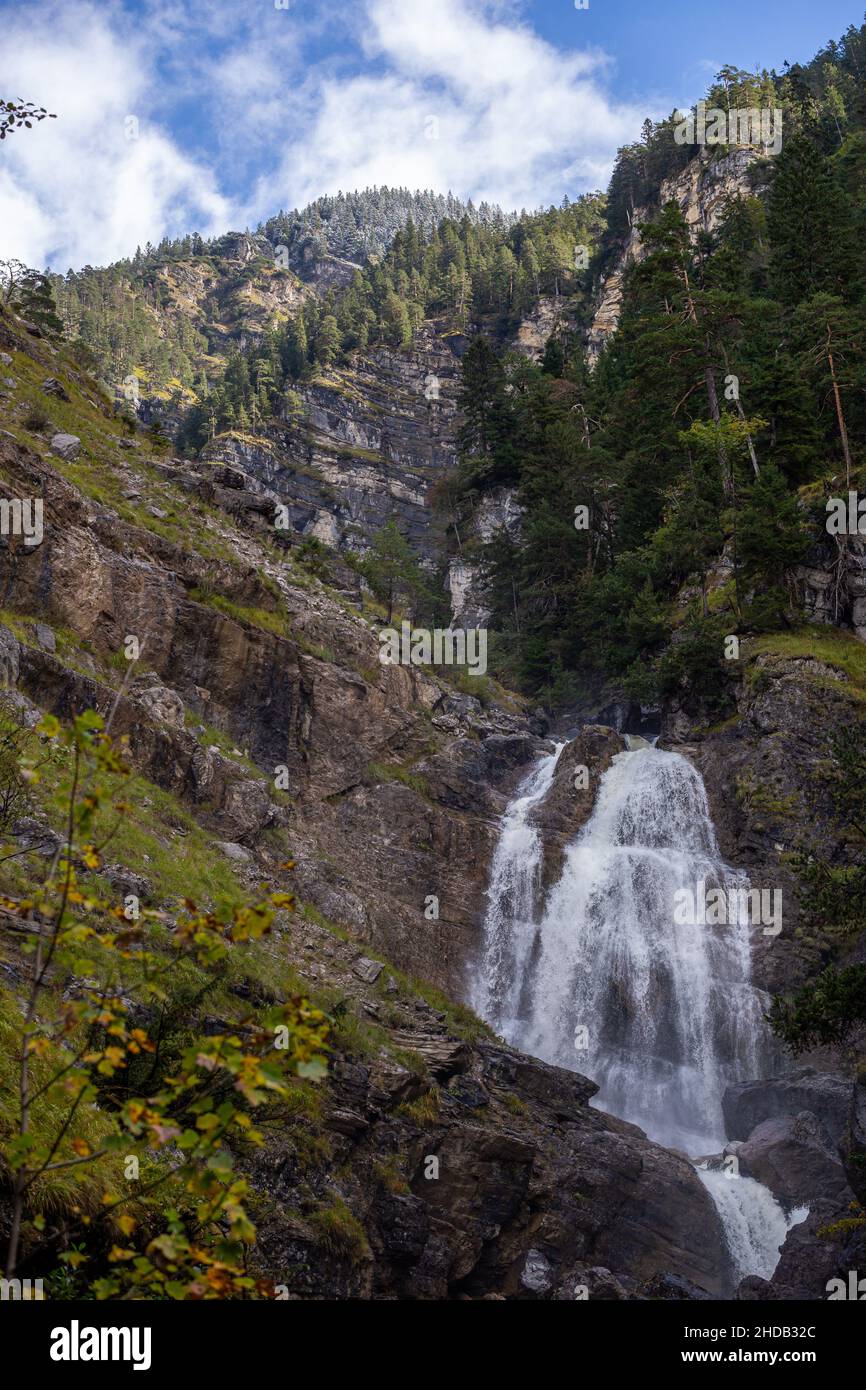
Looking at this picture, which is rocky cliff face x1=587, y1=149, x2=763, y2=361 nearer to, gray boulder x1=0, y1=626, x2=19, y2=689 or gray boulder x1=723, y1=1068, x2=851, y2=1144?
gray boulder x1=723, y1=1068, x2=851, y2=1144

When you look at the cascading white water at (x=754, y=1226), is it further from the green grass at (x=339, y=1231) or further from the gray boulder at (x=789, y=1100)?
the green grass at (x=339, y=1231)

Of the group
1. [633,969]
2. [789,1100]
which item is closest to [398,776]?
[633,969]

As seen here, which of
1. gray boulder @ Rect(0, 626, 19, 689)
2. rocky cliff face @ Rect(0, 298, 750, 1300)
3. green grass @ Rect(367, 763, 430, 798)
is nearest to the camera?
rocky cliff face @ Rect(0, 298, 750, 1300)

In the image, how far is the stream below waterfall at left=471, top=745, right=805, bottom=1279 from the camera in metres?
27.7

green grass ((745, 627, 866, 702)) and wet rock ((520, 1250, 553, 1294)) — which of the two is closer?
wet rock ((520, 1250, 553, 1294))

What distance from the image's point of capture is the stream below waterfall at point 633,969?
27.7 meters

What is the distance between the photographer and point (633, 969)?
30062 mm

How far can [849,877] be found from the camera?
18266mm

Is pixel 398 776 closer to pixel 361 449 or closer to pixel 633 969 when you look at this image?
pixel 633 969

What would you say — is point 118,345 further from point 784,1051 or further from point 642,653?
point 784,1051

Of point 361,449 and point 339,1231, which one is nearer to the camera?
point 339,1231

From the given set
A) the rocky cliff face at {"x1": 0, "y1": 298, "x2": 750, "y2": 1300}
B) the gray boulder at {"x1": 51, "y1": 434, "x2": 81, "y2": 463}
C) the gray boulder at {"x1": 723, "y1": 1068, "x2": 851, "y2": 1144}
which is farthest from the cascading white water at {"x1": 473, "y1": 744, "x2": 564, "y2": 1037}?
the gray boulder at {"x1": 51, "y1": 434, "x2": 81, "y2": 463}
